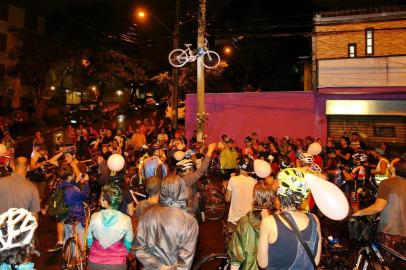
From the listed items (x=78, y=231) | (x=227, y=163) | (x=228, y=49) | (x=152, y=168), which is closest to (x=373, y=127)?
(x=227, y=163)

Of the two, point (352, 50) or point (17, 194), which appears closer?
point (17, 194)

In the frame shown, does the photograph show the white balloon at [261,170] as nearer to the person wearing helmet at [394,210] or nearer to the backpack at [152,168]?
the person wearing helmet at [394,210]

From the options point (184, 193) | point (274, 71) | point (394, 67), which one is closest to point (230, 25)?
point (274, 71)

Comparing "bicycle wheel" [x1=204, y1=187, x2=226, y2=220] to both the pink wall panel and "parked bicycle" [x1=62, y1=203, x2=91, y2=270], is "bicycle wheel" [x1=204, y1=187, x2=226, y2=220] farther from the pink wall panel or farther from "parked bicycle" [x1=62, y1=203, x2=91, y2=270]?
the pink wall panel

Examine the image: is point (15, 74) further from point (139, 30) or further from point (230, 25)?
point (230, 25)

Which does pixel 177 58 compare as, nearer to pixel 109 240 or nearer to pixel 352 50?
pixel 352 50

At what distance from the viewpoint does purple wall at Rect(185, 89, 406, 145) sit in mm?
19781

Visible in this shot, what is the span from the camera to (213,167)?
13.6 metres

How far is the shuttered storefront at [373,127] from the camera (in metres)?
19.3

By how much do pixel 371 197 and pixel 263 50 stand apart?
25317mm

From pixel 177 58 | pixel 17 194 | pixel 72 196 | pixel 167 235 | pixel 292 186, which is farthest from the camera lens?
pixel 177 58

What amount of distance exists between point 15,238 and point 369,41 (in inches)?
791

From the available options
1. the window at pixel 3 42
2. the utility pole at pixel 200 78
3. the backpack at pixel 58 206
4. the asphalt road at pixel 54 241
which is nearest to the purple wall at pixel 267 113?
the utility pole at pixel 200 78

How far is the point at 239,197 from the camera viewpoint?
611 centimetres
